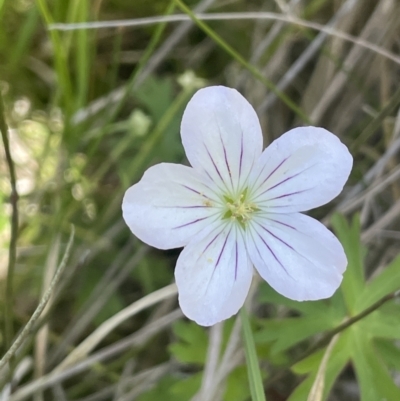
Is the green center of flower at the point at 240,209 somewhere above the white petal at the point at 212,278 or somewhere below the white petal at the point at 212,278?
above

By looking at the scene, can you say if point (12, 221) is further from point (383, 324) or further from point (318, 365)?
point (383, 324)

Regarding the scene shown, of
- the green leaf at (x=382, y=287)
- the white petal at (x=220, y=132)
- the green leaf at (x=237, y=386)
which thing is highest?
the white petal at (x=220, y=132)

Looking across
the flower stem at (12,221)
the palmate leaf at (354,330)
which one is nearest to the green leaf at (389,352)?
the palmate leaf at (354,330)

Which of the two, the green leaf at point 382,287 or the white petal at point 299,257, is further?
the green leaf at point 382,287

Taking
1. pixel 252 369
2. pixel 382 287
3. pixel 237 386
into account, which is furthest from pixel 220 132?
pixel 237 386

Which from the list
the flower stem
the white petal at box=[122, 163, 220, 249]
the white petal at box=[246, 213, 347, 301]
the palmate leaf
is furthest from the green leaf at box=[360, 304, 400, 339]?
the flower stem

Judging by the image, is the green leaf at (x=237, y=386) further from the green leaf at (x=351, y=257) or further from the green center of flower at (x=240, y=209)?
the green center of flower at (x=240, y=209)
